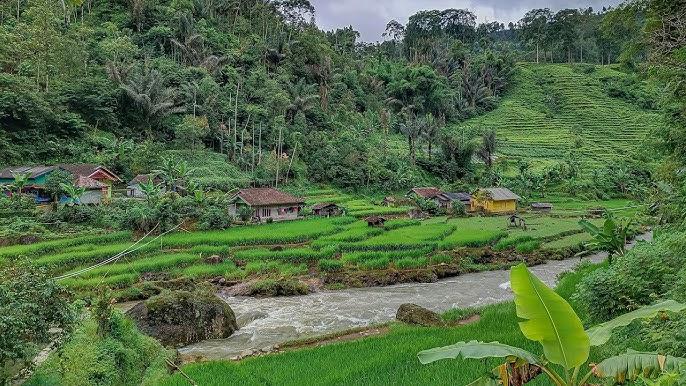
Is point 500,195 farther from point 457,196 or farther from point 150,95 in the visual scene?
point 150,95

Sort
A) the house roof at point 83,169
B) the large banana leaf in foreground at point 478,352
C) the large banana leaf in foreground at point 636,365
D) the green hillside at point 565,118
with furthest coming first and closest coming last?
the green hillside at point 565,118
the house roof at point 83,169
the large banana leaf in foreground at point 478,352
the large banana leaf in foreground at point 636,365

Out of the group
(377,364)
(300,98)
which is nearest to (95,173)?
(300,98)

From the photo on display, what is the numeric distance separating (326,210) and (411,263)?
1246 cm

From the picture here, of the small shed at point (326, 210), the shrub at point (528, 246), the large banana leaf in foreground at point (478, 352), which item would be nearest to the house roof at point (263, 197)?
the small shed at point (326, 210)

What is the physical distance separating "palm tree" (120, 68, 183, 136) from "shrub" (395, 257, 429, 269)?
2532 centimetres

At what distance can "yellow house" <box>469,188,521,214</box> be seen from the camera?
3862cm

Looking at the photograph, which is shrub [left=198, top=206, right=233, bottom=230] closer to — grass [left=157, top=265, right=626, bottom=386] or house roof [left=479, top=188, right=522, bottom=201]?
grass [left=157, top=265, right=626, bottom=386]

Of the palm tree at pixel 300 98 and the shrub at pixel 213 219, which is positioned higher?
the palm tree at pixel 300 98

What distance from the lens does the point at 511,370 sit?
461cm

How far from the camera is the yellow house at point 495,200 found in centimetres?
3862

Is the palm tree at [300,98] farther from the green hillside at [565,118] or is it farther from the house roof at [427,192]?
the green hillside at [565,118]

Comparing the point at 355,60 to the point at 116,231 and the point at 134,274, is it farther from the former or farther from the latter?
the point at 134,274

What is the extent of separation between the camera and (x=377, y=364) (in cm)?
915

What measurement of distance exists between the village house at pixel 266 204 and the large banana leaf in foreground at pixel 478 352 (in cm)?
2693
